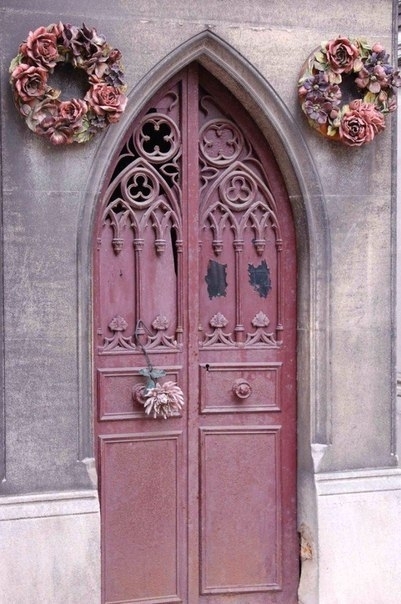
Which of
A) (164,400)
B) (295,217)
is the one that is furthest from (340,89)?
(164,400)

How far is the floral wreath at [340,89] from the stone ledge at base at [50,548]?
9.79 ft

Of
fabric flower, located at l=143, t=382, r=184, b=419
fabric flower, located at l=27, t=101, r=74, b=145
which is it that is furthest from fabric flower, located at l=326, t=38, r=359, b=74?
fabric flower, located at l=143, t=382, r=184, b=419

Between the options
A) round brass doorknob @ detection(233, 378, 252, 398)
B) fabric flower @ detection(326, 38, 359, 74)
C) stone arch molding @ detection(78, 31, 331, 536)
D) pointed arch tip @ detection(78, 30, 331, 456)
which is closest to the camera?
stone arch molding @ detection(78, 31, 331, 536)

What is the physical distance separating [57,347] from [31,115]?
59.1 inches

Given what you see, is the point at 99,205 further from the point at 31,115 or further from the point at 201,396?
the point at 201,396

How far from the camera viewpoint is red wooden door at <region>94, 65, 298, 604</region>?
702cm

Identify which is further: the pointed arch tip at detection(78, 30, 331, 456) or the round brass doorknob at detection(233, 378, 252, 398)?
the round brass doorknob at detection(233, 378, 252, 398)

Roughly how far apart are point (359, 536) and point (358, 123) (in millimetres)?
2893

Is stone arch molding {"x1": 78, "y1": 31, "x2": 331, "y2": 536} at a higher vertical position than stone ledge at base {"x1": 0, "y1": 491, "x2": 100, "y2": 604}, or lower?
higher

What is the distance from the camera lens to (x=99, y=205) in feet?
22.7

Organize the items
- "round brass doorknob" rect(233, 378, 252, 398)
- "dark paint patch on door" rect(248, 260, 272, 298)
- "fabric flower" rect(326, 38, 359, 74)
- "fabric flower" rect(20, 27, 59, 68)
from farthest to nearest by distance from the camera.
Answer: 1. "dark paint patch on door" rect(248, 260, 272, 298)
2. "round brass doorknob" rect(233, 378, 252, 398)
3. "fabric flower" rect(326, 38, 359, 74)
4. "fabric flower" rect(20, 27, 59, 68)

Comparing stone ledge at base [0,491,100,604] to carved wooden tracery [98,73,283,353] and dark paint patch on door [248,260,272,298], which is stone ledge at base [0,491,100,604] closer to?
carved wooden tracery [98,73,283,353]

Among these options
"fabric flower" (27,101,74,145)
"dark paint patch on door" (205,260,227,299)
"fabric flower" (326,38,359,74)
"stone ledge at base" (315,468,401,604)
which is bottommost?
"stone ledge at base" (315,468,401,604)

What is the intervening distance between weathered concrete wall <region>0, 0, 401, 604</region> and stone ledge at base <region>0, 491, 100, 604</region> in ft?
0.19
